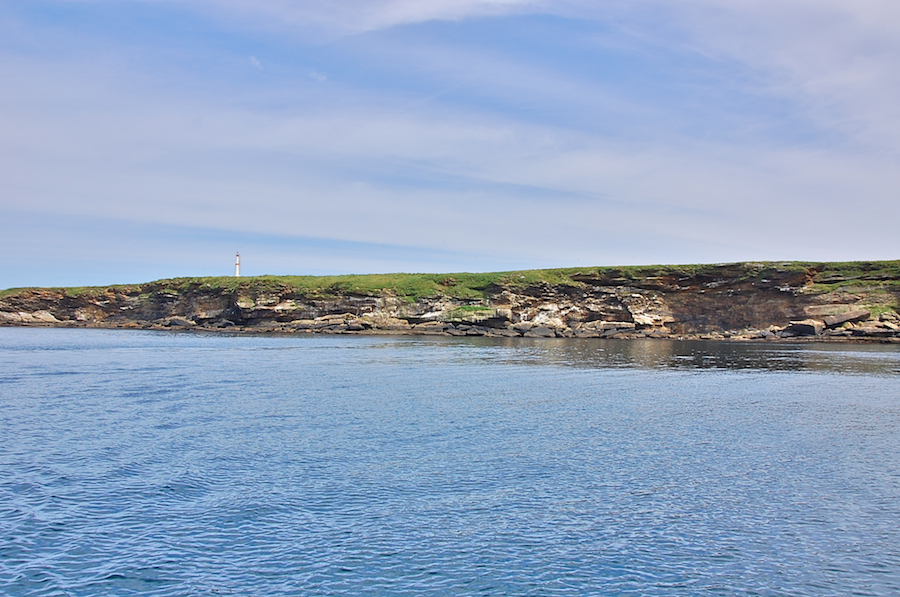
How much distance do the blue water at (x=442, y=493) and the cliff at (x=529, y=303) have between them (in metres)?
52.6

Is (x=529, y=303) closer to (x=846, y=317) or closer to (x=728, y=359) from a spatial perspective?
(x=846, y=317)

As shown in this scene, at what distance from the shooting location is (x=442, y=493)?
39.5 feet

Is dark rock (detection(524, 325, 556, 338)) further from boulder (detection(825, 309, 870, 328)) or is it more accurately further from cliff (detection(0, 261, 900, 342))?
boulder (detection(825, 309, 870, 328))

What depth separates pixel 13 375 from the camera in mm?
29531

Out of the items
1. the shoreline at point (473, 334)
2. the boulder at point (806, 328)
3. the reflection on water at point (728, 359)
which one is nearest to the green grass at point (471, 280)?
the boulder at point (806, 328)

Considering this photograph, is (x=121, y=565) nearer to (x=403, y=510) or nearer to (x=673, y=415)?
(x=403, y=510)

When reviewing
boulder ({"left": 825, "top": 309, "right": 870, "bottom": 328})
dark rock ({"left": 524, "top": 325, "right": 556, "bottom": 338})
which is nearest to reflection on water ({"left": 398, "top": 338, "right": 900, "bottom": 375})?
boulder ({"left": 825, "top": 309, "right": 870, "bottom": 328})

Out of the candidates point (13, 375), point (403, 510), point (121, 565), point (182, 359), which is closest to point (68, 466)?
point (121, 565)

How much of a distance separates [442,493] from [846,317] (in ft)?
239

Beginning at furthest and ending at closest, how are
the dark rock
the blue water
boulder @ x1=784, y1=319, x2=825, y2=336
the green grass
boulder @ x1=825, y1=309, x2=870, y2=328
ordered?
the dark rock → the green grass → boulder @ x1=784, y1=319, x2=825, y2=336 → boulder @ x1=825, y1=309, x2=870, y2=328 → the blue water

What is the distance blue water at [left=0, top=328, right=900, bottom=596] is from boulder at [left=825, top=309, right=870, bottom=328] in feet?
167

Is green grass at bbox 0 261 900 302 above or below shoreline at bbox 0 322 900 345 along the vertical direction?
above

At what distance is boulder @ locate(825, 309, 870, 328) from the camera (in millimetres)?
68688

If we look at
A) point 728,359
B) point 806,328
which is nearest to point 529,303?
point 806,328
